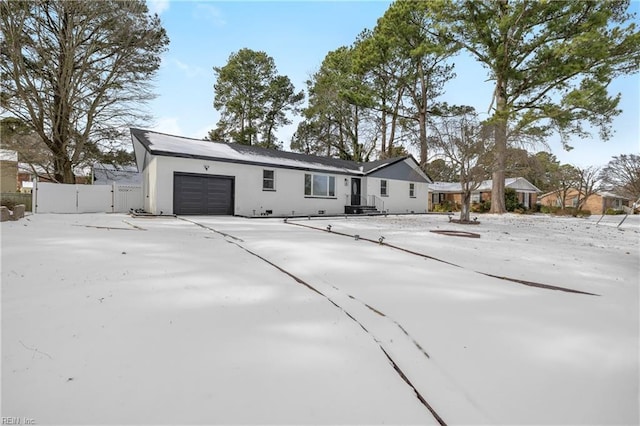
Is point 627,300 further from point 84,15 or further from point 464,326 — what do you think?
point 84,15

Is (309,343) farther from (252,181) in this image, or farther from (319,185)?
(319,185)

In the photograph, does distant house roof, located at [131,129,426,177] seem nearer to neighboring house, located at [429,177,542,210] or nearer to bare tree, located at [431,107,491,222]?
bare tree, located at [431,107,491,222]

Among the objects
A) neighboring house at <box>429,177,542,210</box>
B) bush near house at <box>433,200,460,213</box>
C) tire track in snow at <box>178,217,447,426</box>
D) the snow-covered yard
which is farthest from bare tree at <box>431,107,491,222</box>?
neighboring house at <box>429,177,542,210</box>

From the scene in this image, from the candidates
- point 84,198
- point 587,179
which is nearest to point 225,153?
point 84,198

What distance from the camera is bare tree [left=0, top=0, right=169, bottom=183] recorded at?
14281mm

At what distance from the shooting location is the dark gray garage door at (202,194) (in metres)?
12.3

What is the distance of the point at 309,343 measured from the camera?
2.03 m

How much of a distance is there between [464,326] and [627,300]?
2.22 metres

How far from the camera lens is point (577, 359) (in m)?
1.95

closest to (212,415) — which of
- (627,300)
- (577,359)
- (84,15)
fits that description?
(577,359)

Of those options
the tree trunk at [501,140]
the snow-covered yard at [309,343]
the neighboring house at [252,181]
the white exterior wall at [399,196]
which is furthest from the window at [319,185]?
the snow-covered yard at [309,343]

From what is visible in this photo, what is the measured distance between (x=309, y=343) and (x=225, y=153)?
1341 cm

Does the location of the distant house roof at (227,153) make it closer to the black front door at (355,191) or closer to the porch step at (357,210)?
the black front door at (355,191)

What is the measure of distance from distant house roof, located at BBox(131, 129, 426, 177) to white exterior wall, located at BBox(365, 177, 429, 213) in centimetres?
117
